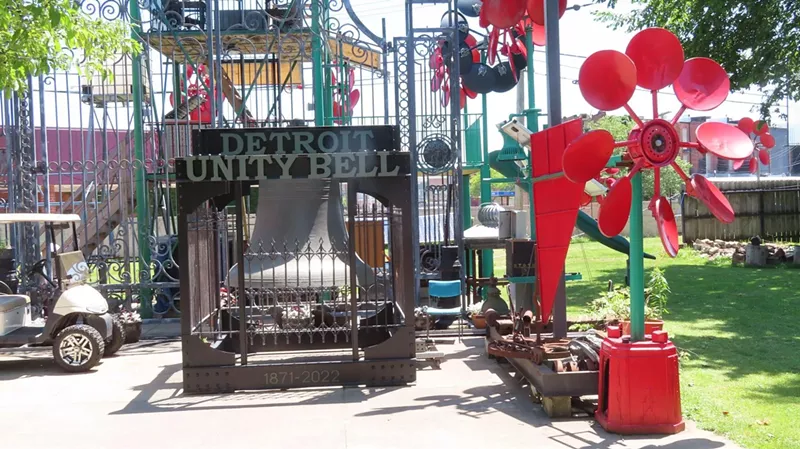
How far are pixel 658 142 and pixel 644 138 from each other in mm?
112

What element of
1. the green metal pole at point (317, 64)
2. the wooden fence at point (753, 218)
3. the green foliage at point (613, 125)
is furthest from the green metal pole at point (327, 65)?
the green foliage at point (613, 125)

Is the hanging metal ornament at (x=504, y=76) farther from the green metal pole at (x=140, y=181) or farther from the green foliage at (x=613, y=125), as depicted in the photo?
the green foliage at (x=613, y=125)

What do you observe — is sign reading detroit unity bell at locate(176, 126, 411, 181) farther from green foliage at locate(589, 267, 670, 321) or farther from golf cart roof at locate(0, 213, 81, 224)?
green foliage at locate(589, 267, 670, 321)

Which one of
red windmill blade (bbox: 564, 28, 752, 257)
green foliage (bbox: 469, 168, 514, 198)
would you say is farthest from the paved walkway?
green foliage (bbox: 469, 168, 514, 198)

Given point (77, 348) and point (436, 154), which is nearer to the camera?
point (77, 348)

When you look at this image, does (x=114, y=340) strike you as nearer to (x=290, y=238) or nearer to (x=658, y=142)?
(x=290, y=238)

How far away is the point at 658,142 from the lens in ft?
20.3

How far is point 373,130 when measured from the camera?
8.43m

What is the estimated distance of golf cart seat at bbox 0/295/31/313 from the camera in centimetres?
952

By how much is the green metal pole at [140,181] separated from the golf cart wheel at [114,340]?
1.85 metres

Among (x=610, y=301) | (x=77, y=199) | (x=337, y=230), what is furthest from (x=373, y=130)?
(x=77, y=199)

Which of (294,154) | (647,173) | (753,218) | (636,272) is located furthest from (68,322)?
(647,173)

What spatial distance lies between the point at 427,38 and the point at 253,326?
15.2ft

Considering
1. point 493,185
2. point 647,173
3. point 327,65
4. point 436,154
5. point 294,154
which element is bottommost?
point 294,154
